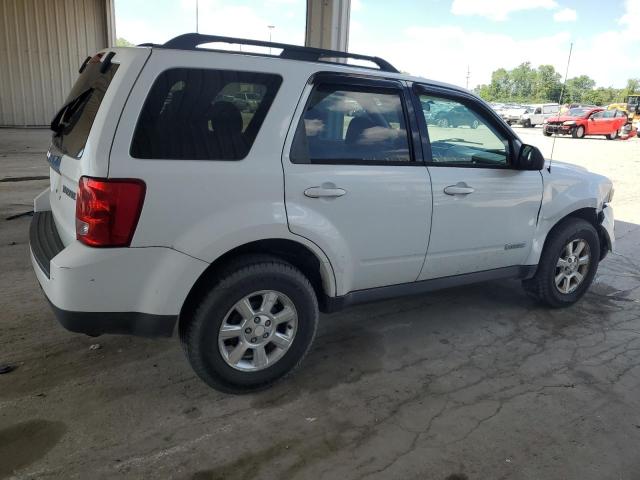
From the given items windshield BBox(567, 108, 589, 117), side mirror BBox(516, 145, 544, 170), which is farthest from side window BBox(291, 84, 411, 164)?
windshield BBox(567, 108, 589, 117)

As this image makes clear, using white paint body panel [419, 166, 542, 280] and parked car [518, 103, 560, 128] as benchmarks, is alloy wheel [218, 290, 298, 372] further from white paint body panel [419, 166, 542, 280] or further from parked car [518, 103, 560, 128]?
parked car [518, 103, 560, 128]

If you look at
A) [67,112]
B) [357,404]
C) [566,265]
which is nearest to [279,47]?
[67,112]

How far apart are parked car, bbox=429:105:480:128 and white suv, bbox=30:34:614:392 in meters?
0.04

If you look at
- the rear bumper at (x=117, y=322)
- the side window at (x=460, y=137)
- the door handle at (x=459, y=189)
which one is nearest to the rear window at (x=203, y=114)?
the rear bumper at (x=117, y=322)

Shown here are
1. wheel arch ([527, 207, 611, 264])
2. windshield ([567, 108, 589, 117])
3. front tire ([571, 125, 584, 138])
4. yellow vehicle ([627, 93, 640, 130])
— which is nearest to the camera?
wheel arch ([527, 207, 611, 264])

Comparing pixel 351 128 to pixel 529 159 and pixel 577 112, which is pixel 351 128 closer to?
pixel 529 159

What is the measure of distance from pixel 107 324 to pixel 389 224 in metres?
1.71

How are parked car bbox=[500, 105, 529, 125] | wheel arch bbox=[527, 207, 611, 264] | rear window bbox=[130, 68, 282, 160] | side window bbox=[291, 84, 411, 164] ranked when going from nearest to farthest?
rear window bbox=[130, 68, 282, 160] → side window bbox=[291, 84, 411, 164] → wheel arch bbox=[527, 207, 611, 264] → parked car bbox=[500, 105, 529, 125]

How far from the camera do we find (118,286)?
8.14 ft

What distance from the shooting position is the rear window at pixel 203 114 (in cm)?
248

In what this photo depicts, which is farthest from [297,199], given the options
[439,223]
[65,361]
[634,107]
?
[634,107]

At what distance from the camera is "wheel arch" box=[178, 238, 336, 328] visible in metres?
2.72

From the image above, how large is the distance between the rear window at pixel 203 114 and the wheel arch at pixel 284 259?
20.4 inches

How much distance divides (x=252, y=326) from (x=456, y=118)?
2088 mm
